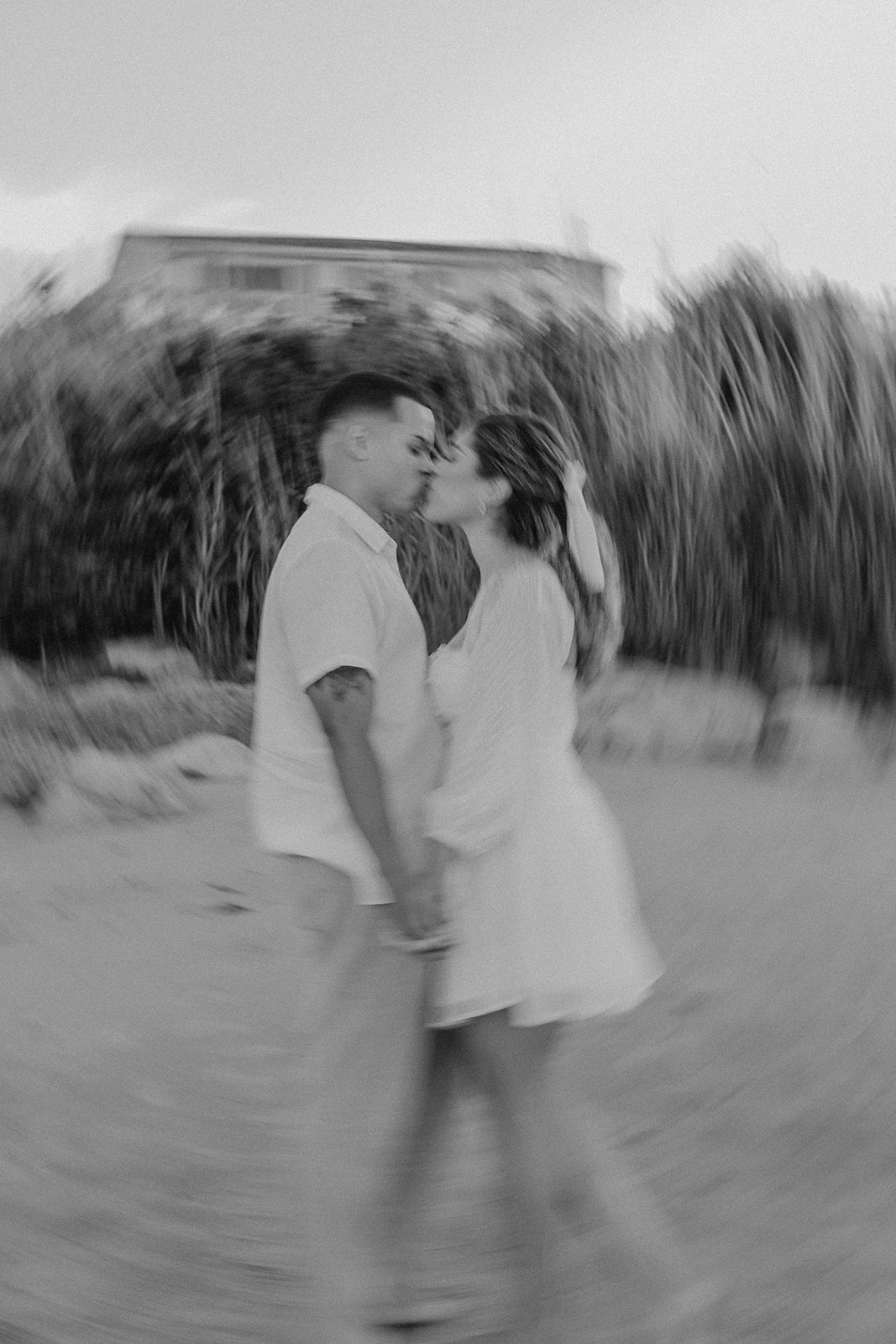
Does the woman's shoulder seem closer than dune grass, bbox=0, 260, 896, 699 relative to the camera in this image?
Yes

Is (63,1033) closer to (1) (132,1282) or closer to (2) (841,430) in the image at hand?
(1) (132,1282)

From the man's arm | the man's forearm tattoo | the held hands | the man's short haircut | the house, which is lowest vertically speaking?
the held hands

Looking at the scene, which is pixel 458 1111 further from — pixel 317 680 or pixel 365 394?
pixel 365 394

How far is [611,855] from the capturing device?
2.06m

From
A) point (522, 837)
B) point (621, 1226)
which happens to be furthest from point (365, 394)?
point (621, 1226)

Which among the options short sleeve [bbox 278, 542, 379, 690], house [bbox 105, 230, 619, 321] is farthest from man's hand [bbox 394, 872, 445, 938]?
house [bbox 105, 230, 619, 321]

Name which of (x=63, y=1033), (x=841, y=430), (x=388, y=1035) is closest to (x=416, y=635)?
(x=388, y=1035)

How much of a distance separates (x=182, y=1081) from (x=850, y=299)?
6237mm

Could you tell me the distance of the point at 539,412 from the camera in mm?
9266

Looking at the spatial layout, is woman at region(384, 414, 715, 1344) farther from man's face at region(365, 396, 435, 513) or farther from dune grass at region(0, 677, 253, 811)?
dune grass at region(0, 677, 253, 811)

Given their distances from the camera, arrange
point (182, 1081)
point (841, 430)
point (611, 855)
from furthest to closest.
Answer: point (841, 430) < point (182, 1081) < point (611, 855)

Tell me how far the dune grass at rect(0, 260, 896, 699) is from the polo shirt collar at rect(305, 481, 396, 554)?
20.5ft

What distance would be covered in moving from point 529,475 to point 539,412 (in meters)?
7.30

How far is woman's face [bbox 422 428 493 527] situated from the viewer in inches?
82.5
